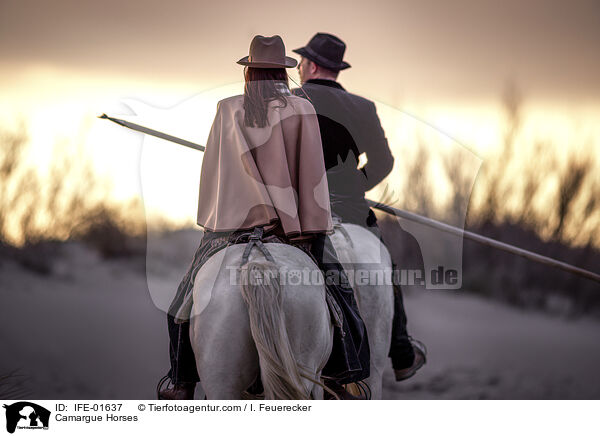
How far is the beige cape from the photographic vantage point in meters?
2.27

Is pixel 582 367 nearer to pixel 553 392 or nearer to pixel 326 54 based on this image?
pixel 553 392

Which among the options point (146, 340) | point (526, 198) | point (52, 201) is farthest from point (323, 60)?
point (146, 340)

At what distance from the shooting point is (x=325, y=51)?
128 inches

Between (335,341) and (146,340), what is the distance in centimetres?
528

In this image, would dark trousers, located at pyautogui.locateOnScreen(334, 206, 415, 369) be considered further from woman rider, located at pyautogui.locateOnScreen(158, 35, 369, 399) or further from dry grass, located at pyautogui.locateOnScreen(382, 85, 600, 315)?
dry grass, located at pyautogui.locateOnScreen(382, 85, 600, 315)

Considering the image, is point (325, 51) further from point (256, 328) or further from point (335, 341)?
point (256, 328)

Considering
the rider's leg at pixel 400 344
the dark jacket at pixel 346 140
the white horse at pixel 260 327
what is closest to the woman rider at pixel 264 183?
the white horse at pixel 260 327

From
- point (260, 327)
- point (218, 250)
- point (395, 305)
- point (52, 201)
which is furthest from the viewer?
point (52, 201)

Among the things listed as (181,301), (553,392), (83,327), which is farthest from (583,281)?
(181,301)

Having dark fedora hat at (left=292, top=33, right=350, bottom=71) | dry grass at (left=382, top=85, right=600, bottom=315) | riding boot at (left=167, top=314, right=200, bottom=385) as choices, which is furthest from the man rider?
dry grass at (left=382, top=85, right=600, bottom=315)

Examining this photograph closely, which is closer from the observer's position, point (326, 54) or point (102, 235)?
point (326, 54)

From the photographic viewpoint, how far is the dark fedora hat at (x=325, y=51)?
10.6 feet

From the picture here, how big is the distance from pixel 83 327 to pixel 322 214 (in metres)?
4.61

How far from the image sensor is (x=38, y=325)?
569cm
